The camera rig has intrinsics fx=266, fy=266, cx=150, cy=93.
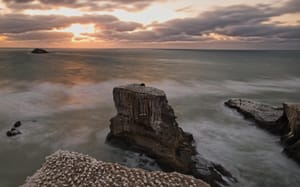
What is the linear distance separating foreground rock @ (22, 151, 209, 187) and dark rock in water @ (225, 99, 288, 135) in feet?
51.8

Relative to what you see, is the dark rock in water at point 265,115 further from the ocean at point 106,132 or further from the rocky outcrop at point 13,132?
the rocky outcrop at point 13,132

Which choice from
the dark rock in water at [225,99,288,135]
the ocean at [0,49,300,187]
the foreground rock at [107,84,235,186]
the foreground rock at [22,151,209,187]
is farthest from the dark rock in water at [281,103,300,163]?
the foreground rock at [22,151,209,187]

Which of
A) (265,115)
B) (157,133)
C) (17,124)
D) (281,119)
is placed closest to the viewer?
(157,133)

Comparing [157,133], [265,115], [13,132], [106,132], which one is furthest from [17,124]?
[265,115]

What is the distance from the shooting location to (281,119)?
2153 cm

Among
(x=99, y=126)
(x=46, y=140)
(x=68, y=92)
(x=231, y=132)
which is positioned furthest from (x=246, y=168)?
(x=68, y=92)

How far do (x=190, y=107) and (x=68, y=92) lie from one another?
18775 millimetres

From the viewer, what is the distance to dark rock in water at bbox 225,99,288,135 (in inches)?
846

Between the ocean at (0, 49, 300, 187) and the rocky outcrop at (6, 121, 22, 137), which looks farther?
the rocky outcrop at (6, 121, 22, 137)

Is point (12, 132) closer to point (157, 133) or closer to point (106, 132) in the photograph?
point (106, 132)

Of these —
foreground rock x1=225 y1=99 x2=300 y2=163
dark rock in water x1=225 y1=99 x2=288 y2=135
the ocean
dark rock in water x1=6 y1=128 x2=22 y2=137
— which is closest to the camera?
the ocean

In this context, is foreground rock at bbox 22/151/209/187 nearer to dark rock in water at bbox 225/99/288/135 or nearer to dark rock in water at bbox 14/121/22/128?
dark rock in water at bbox 14/121/22/128

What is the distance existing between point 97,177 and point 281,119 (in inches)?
712

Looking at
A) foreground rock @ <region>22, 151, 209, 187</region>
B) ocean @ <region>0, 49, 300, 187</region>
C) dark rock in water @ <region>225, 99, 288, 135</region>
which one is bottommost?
ocean @ <region>0, 49, 300, 187</region>
